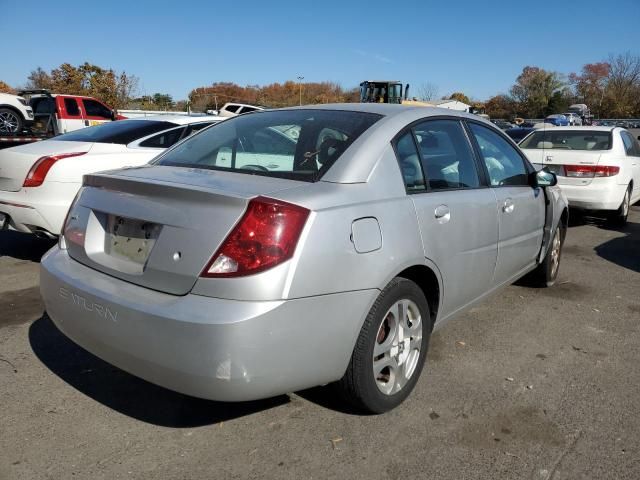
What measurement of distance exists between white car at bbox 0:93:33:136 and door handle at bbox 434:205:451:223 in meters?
11.9

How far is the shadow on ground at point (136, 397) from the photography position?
272 centimetres

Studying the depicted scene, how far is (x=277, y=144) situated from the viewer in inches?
122

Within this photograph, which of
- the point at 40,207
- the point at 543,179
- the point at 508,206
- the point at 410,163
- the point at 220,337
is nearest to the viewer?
the point at 220,337

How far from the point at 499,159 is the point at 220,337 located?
8.59 feet

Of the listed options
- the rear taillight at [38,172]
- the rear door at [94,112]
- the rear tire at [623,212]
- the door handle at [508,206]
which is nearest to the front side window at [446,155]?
the door handle at [508,206]

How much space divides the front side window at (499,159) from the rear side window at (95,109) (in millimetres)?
14323

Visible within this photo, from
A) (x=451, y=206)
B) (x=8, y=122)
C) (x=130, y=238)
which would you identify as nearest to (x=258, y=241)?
(x=130, y=238)

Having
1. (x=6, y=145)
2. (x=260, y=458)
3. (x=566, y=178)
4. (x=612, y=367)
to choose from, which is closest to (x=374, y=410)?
(x=260, y=458)

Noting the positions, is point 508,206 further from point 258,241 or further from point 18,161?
point 18,161

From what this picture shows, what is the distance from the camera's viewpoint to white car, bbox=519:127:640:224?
7527 mm

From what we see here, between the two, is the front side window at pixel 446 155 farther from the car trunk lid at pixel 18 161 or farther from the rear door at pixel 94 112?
the rear door at pixel 94 112

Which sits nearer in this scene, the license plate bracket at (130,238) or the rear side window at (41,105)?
the license plate bracket at (130,238)

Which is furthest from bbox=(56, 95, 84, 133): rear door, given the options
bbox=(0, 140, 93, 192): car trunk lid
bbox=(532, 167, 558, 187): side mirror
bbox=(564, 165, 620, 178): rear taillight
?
bbox=(532, 167, 558, 187): side mirror

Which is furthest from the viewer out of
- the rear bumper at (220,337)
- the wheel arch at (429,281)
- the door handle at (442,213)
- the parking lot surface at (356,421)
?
the door handle at (442,213)
